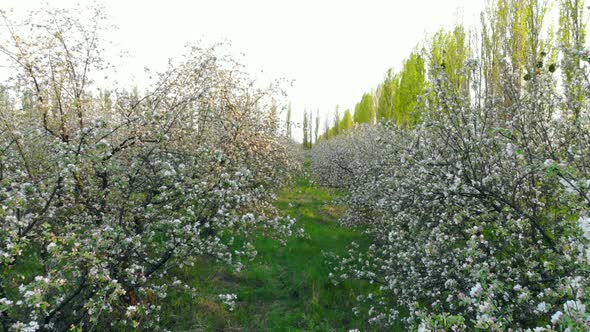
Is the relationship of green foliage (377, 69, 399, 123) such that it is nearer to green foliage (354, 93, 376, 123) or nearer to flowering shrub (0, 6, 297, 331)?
green foliage (354, 93, 376, 123)

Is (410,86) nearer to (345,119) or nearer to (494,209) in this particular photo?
(494,209)

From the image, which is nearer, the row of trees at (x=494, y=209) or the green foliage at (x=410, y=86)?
the row of trees at (x=494, y=209)

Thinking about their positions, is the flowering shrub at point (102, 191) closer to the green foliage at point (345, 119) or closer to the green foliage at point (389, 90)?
the green foliage at point (389, 90)

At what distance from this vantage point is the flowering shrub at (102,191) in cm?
399

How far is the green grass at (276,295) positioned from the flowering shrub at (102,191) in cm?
77

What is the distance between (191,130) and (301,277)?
380 cm

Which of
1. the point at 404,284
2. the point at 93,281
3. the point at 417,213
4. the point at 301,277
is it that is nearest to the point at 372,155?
the point at 301,277

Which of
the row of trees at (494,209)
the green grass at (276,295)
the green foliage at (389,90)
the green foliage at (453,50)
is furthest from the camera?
the green foliage at (389,90)

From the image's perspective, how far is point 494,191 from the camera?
4.52 meters

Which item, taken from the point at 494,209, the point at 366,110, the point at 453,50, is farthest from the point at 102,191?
the point at 366,110

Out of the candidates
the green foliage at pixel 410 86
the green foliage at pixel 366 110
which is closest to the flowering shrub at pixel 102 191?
the green foliage at pixel 410 86

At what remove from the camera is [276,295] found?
769 cm

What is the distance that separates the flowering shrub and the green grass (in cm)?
77

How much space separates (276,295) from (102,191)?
3946mm
